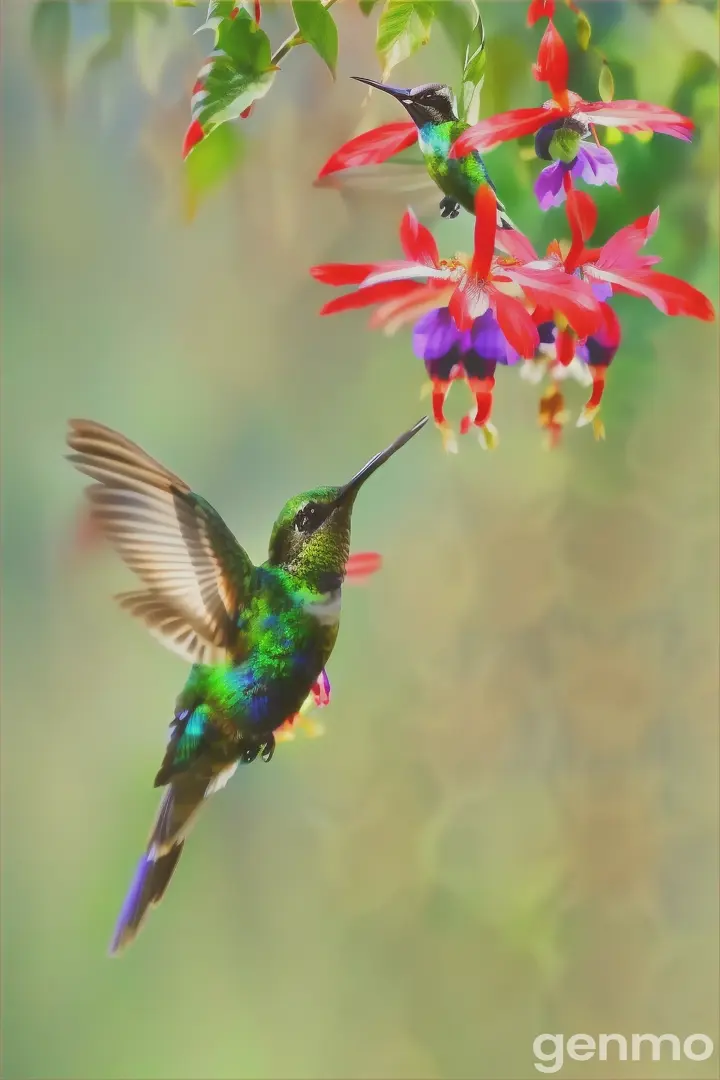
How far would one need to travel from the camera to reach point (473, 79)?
36.9 inches

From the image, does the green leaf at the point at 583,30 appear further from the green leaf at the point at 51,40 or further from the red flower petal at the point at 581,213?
the green leaf at the point at 51,40

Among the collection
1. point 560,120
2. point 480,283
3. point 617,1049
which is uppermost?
point 560,120

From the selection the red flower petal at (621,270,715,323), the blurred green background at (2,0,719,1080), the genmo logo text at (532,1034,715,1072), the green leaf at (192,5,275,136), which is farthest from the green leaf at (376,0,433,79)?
the genmo logo text at (532,1034,715,1072)

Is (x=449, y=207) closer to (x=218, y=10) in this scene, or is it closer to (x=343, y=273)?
(x=343, y=273)

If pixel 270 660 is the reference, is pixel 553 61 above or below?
above

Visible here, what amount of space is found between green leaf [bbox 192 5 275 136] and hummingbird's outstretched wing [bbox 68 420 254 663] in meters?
0.35

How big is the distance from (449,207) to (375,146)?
102mm

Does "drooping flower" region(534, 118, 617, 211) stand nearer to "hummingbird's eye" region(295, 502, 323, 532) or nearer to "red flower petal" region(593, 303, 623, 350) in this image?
"red flower petal" region(593, 303, 623, 350)

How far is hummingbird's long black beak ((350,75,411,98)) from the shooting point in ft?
3.11

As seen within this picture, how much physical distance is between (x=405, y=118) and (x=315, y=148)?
10 centimetres

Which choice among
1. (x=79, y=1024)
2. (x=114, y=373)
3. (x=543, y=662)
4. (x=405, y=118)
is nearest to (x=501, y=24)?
(x=405, y=118)

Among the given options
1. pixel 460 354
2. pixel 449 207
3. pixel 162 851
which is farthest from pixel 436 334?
pixel 162 851

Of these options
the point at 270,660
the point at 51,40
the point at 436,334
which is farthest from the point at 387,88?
A: the point at 270,660

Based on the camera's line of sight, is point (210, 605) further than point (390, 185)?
No
